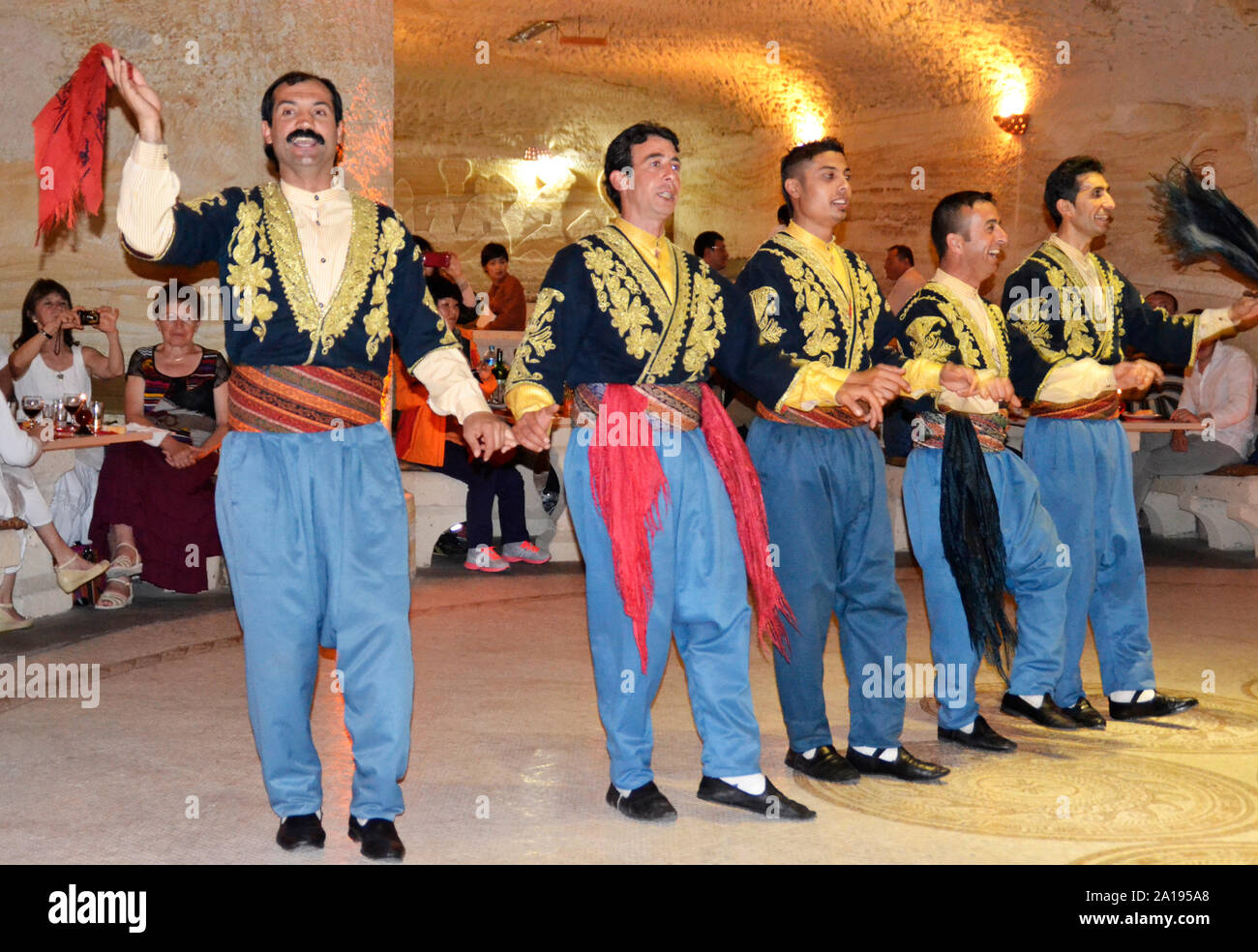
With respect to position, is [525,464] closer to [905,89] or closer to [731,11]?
[731,11]

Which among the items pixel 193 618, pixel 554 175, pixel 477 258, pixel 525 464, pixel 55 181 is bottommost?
pixel 193 618

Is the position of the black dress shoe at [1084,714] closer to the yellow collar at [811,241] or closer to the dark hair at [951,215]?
the dark hair at [951,215]

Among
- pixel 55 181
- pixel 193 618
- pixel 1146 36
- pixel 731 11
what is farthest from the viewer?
pixel 731 11

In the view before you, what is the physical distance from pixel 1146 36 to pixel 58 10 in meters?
6.60

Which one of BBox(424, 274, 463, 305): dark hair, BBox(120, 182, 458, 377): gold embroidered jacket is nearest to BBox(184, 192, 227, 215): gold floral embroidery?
BBox(120, 182, 458, 377): gold embroidered jacket

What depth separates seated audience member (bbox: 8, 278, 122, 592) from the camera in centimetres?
590

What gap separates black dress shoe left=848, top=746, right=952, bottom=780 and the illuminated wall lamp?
23.0 ft

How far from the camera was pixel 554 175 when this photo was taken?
14.2 m

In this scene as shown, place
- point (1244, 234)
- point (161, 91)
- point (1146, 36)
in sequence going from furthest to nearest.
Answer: point (1146, 36), point (161, 91), point (1244, 234)

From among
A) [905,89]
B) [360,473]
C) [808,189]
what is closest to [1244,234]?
[808,189]

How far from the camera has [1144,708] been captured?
4559mm

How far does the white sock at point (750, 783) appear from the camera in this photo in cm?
354

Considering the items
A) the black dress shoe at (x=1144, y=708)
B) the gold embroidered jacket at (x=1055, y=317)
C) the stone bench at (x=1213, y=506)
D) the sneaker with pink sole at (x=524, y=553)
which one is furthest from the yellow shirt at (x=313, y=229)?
the stone bench at (x=1213, y=506)

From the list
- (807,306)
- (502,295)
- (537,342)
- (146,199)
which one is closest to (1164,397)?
(502,295)
